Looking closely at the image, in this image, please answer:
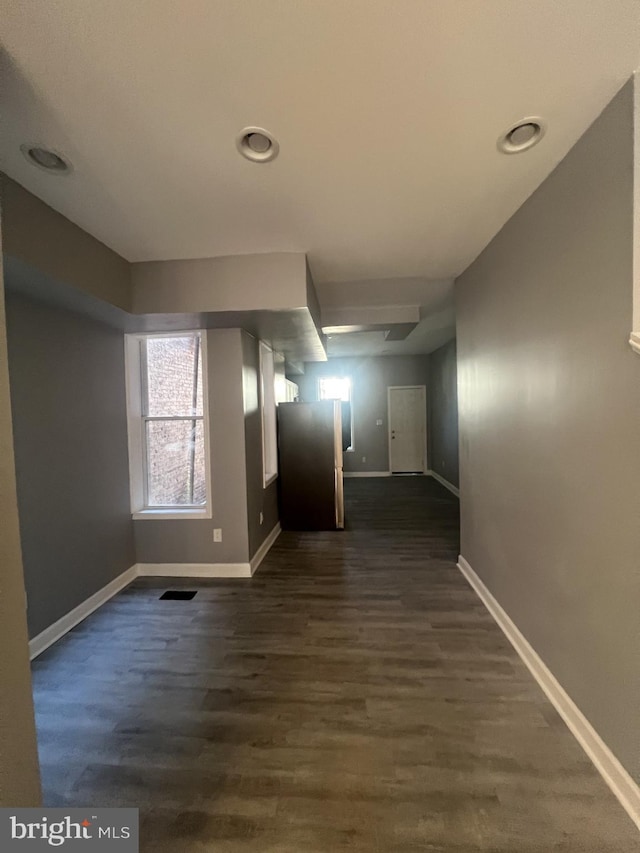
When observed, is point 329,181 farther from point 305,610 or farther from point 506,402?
point 305,610

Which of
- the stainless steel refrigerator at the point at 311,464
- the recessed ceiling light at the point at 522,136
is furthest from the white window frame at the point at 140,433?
the recessed ceiling light at the point at 522,136

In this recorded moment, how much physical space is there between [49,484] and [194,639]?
1394 millimetres

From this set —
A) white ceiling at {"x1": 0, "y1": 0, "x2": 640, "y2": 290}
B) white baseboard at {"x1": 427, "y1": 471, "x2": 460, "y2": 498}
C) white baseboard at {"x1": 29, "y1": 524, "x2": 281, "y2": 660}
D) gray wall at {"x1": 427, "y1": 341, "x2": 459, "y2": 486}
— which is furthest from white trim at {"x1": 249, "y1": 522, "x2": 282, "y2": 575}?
gray wall at {"x1": 427, "y1": 341, "x2": 459, "y2": 486}

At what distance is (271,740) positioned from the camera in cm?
161

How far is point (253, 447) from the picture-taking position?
362 cm

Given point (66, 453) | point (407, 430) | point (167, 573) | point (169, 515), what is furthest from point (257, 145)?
point (407, 430)

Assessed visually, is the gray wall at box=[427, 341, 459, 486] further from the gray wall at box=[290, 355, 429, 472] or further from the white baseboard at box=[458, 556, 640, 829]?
the white baseboard at box=[458, 556, 640, 829]

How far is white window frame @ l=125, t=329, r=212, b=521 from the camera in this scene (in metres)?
3.27

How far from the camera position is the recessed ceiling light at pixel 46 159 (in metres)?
1.48

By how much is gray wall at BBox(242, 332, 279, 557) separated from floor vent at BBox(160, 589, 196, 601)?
0.60 meters

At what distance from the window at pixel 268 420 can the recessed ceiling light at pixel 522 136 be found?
9.42 feet

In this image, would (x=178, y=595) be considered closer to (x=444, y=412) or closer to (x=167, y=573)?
(x=167, y=573)

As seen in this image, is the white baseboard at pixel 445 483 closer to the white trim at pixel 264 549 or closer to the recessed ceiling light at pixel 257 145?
the white trim at pixel 264 549

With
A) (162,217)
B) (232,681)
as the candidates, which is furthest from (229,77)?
(232,681)
